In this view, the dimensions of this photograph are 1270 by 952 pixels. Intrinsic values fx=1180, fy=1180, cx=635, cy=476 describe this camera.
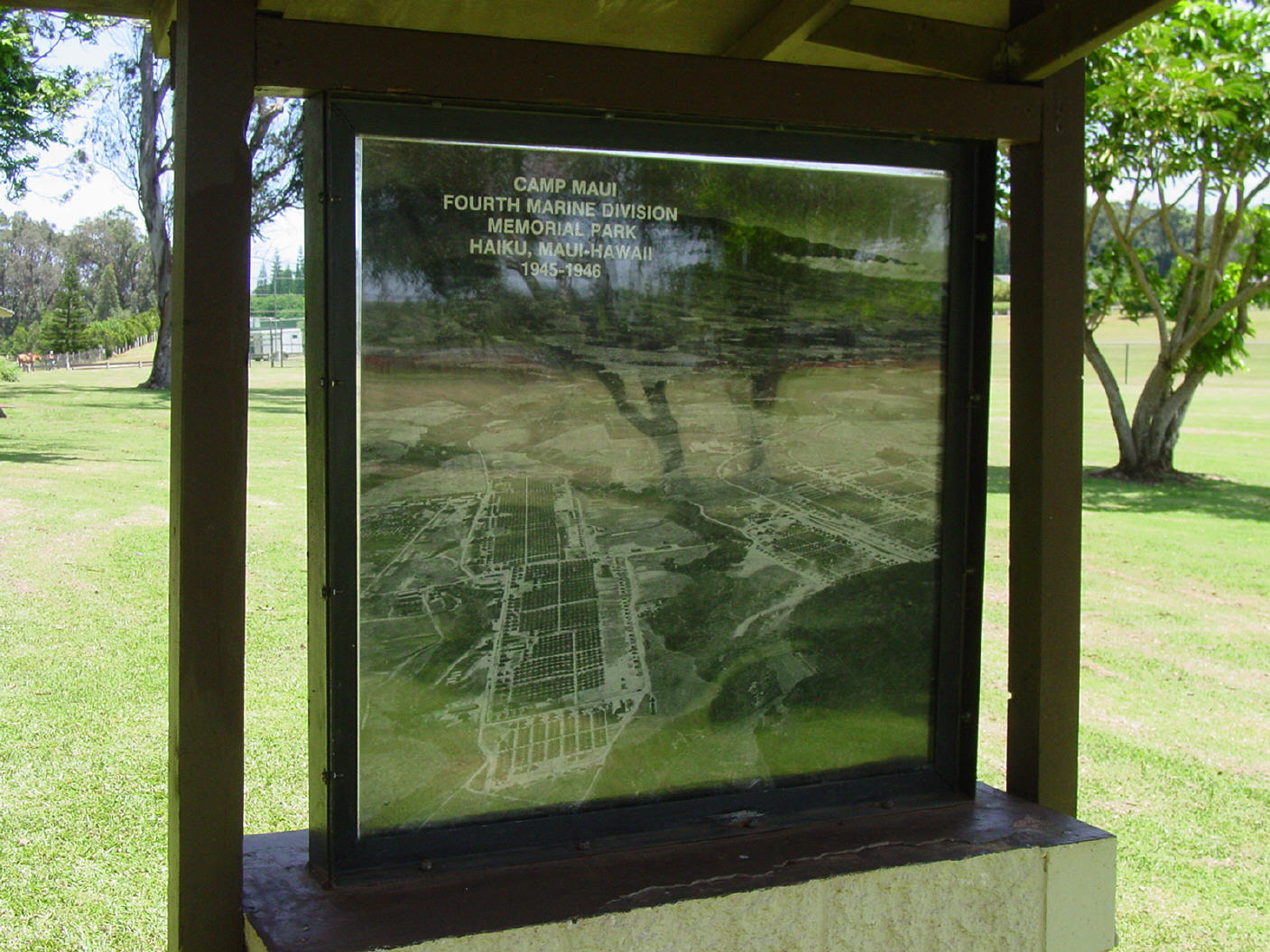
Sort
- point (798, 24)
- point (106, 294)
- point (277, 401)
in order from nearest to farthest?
point (798, 24), point (277, 401), point (106, 294)

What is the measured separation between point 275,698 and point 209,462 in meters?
4.18

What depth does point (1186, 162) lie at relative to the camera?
50.4 feet

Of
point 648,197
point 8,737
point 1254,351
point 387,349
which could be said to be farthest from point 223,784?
point 1254,351

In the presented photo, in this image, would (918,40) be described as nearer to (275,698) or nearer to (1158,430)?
(275,698)

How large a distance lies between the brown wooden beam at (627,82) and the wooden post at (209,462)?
0.14 metres

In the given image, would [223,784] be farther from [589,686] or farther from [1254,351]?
[1254,351]

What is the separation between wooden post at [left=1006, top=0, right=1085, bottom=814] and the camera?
10.9ft

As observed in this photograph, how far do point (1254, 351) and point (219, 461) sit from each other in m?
54.6

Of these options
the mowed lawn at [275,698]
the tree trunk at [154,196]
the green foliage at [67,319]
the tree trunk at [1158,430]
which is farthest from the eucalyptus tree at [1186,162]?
the green foliage at [67,319]

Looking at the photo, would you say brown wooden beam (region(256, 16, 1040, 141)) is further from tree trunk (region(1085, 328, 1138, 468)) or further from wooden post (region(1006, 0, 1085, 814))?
tree trunk (region(1085, 328, 1138, 468))

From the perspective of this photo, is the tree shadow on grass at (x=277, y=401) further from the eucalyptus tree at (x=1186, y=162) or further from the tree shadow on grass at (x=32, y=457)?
the eucalyptus tree at (x=1186, y=162)

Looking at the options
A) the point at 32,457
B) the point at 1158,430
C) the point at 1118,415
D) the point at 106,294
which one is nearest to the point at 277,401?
the point at 106,294

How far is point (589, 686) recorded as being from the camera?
296cm

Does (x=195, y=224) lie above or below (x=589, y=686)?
above
